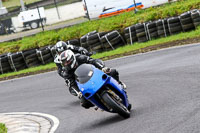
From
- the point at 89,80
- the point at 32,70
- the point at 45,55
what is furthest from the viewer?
the point at 45,55

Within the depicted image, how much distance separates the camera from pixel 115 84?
8703 millimetres

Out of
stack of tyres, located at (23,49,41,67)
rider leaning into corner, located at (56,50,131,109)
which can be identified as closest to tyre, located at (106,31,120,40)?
stack of tyres, located at (23,49,41,67)

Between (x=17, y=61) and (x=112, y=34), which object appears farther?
(x=17, y=61)

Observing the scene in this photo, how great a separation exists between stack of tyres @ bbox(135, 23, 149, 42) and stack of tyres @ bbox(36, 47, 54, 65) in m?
4.31

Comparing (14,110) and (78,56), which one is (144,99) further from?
(14,110)

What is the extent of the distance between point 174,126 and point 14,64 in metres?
16.1

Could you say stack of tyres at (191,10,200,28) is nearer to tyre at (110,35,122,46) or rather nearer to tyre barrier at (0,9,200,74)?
tyre barrier at (0,9,200,74)

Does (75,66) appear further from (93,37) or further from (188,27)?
(93,37)

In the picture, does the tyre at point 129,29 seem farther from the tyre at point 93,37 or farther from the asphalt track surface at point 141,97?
the asphalt track surface at point 141,97

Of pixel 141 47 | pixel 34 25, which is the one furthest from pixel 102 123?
pixel 34 25

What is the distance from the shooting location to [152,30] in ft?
64.5

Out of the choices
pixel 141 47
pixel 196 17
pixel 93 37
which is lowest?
pixel 141 47

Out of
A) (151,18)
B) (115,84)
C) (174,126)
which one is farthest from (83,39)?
(174,126)

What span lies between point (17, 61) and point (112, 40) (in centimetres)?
476
